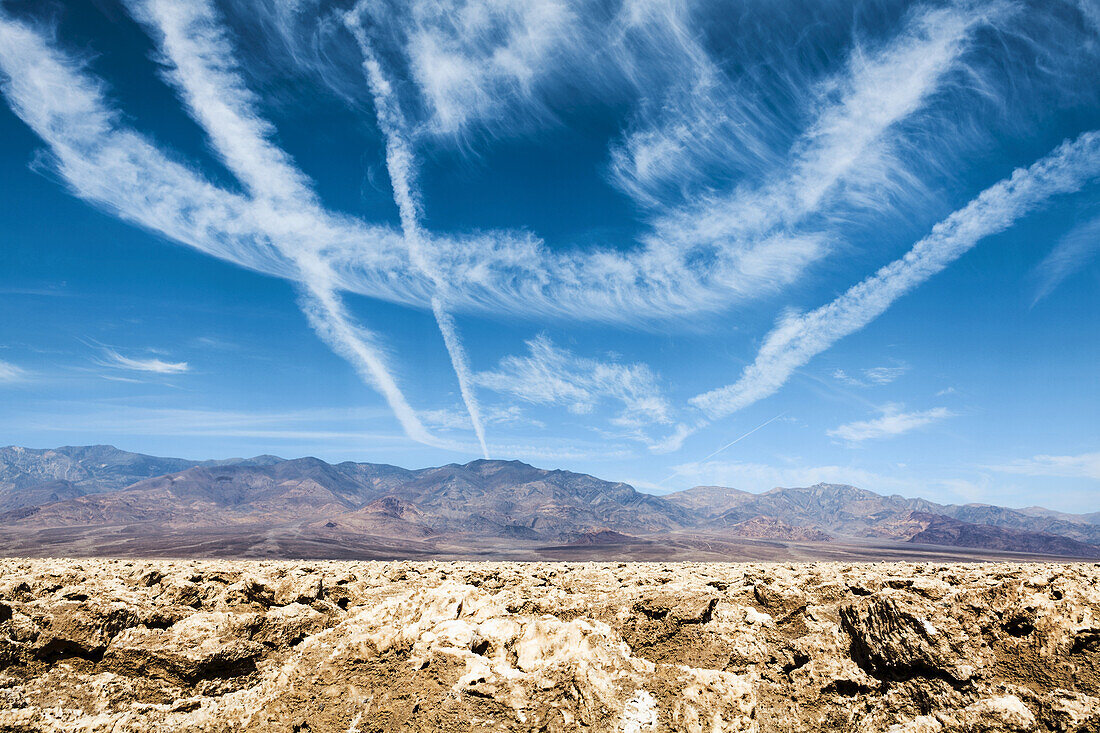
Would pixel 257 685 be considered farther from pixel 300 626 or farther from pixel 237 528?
pixel 237 528

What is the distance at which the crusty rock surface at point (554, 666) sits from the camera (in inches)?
178

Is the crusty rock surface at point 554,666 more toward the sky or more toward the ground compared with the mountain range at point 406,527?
more toward the sky

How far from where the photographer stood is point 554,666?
5059 mm

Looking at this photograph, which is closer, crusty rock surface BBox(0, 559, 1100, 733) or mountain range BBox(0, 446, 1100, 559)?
crusty rock surface BBox(0, 559, 1100, 733)

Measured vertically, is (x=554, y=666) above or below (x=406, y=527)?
above

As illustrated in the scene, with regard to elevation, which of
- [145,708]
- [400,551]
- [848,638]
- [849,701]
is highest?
[848,638]

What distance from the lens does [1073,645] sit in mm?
4617

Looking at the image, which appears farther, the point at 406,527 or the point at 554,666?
the point at 406,527

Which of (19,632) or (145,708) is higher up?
(19,632)

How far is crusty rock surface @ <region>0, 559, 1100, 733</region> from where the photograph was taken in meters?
4.51

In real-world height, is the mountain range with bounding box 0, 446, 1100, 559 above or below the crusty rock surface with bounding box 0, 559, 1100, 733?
below

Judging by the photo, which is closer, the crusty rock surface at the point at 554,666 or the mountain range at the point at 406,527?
the crusty rock surface at the point at 554,666

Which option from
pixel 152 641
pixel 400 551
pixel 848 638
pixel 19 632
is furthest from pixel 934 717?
pixel 400 551

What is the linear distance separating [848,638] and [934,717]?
1.12 meters
